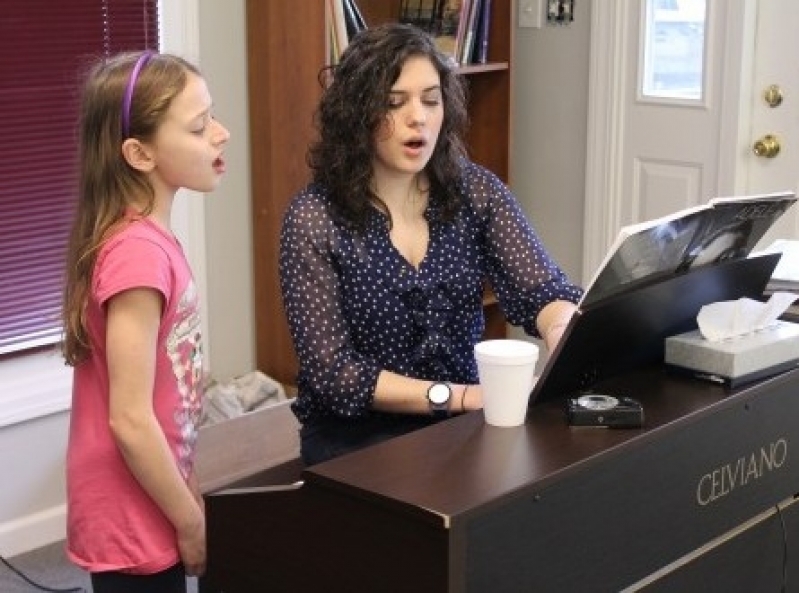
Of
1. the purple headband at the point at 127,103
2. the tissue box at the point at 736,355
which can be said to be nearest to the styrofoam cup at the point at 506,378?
the tissue box at the point at 736,355

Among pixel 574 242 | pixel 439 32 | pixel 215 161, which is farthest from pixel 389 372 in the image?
pixel 574 242

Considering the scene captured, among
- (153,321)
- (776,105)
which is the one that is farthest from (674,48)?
(153,321)

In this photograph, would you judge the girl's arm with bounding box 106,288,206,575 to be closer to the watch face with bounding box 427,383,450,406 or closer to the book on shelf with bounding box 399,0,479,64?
the watch face with bounding box 427,383,450,406

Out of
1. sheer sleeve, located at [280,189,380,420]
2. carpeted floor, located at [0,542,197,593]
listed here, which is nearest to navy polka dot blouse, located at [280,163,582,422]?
sheer sleeve, located at [280,189,380,420]

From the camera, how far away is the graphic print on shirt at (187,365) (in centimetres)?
174

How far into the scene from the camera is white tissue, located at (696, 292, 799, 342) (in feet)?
6.14

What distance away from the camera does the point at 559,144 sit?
434 centimetres

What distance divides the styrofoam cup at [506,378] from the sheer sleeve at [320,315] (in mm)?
433

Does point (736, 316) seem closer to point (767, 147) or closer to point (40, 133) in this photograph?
point (40, 133)

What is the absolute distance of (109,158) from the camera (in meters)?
1.75

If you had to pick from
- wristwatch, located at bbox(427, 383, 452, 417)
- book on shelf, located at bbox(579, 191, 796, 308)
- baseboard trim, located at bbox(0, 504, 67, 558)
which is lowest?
baseboard trim, located at bbox(0, 504, 67, 558)

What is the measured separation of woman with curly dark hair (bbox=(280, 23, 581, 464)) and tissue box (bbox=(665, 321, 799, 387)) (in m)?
0.28

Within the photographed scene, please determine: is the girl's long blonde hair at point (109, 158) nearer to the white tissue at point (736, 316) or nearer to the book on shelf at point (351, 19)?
the white tissue at point (736, 316)

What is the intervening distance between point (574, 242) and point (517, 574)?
2971 millimetres
